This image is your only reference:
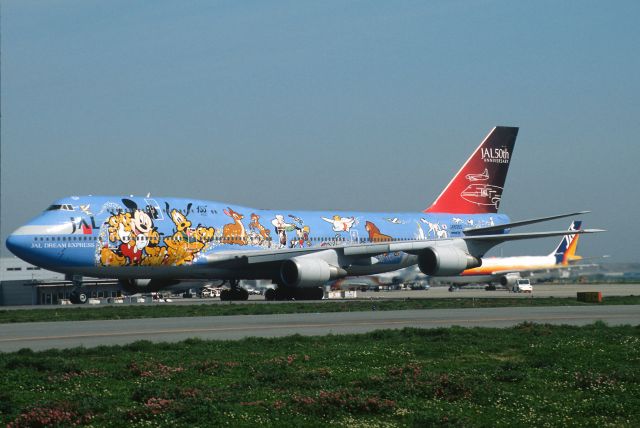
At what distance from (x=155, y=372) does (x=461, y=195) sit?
146 feet

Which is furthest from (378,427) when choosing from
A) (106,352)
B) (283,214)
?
(283,214)

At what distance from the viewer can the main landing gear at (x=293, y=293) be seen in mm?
49031

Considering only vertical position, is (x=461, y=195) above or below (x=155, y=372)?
above

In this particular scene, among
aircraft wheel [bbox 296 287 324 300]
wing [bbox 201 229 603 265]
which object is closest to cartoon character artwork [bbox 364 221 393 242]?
wing [bbox 201 229 603 265]

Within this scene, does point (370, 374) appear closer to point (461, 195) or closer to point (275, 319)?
point (275, 319)

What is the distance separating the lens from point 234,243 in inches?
1864

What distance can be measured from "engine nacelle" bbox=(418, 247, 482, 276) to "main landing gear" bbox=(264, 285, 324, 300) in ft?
18.9

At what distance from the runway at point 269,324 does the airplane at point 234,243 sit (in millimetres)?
11855

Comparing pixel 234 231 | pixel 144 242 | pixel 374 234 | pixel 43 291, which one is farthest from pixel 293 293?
pixel 43 291

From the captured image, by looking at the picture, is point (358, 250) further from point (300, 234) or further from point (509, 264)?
point (509, 264)

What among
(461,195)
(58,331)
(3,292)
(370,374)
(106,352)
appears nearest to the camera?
(370,374)

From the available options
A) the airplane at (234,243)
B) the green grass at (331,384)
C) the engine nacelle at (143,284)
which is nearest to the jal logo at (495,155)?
the airplane at (234,243)

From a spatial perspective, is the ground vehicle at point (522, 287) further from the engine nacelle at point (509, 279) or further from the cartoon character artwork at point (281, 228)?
the cartoon character artwork at point (281, 228)

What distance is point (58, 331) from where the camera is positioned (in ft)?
86.5
